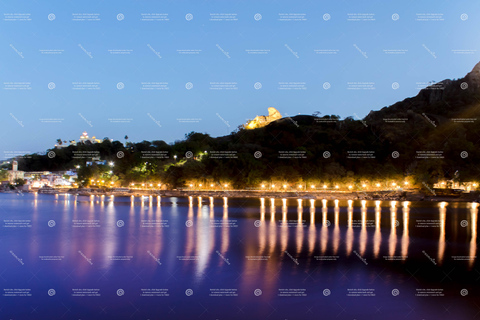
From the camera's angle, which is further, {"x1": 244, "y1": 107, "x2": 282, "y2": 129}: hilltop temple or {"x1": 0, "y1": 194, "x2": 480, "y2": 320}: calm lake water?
{"x1": 244, "y1": 107, "x2": 282, "y2": 129}: hilltop temple

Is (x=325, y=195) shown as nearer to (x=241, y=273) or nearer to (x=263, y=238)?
(x=263, y=238)

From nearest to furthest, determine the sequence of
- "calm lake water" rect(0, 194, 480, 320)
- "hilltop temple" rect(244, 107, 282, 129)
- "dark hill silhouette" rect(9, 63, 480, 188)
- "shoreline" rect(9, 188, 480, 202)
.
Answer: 1. "calm lake water" rect(0, 194, 480, 320)
2. "shoreline" rect(9, 188, 480, 202)
3. "dark hill silhouette" rect(9, 63, 480, 188)
4. "hilltop temple" rect(244, 107, 282, 129)

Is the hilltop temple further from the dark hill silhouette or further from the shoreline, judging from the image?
the shoreline

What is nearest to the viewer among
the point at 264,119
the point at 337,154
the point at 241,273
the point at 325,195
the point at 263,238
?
the point at 241,273

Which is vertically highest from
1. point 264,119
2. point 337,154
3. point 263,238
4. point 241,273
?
point 264,119

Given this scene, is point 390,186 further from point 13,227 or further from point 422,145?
point 13,227

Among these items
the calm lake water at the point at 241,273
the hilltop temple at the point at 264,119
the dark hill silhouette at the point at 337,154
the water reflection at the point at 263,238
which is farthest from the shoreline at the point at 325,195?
the hilltop temple at the point at 264,119

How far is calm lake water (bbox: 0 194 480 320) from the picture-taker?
28.9 ft

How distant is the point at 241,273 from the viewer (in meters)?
11.7

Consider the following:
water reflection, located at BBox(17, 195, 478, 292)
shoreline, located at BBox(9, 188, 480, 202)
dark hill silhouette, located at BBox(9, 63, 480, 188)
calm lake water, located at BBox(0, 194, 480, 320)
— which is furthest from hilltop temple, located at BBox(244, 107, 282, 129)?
calm lake water, located at BBox(0, 194, 480, 320)

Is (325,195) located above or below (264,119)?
below

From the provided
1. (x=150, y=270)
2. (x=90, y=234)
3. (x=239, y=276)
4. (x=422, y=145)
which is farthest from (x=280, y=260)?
(x=422, y=145)

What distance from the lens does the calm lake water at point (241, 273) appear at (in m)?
8.80

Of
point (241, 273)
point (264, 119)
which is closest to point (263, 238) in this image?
point (241, 273)
